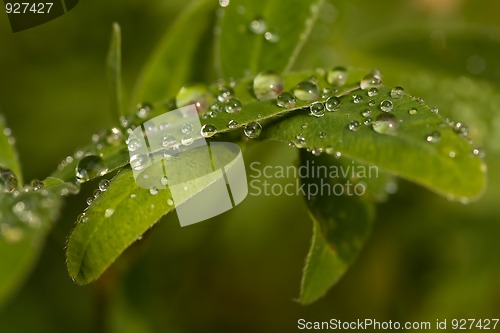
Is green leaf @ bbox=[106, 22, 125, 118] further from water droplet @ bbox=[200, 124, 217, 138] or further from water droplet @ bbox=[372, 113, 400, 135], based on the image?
water droplet @ bbox=[372, 113, 400, 135]

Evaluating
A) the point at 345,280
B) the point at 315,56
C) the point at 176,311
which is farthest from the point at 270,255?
the point at 315,56

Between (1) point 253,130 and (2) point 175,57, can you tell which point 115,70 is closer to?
(2) point 175,57

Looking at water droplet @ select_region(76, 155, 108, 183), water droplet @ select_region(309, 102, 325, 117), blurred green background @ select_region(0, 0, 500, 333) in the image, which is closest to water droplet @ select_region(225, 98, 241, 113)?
water droplet @ select_region(309, 102, 325, 117)

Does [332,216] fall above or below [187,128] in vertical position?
below

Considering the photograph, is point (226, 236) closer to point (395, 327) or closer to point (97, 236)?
point (395, 327)

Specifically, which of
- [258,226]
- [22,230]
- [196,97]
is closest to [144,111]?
[196,97]

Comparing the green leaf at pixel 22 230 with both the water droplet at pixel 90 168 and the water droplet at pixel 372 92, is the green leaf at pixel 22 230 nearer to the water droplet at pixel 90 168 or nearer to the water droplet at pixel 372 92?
the water droplet at pixel 90 168

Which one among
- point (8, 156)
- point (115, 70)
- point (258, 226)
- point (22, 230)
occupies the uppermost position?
point (115, 70)
